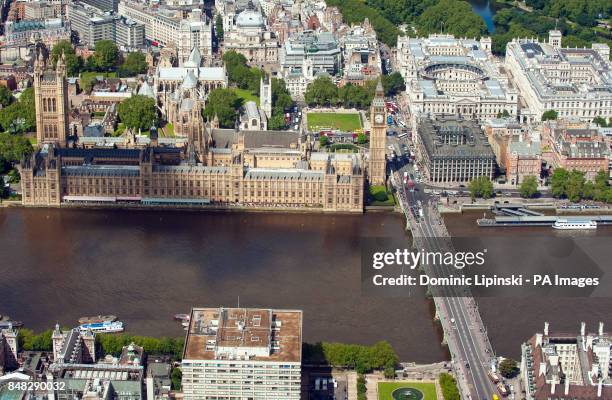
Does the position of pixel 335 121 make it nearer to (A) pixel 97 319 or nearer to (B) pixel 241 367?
(A) pixel 97 319

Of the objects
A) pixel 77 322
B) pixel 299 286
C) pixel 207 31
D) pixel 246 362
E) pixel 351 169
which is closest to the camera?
pixel 246 362

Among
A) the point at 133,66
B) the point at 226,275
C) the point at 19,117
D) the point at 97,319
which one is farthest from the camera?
the point at 133,66

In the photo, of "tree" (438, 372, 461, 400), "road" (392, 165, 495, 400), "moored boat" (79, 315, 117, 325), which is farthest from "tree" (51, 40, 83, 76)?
"tree" (438, 372, 461, 400)

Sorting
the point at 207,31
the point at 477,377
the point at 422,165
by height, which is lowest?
the point at 477,377

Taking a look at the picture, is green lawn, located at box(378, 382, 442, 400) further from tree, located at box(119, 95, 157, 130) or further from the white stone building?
the white stone building

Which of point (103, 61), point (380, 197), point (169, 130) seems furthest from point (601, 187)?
point (103, 61)

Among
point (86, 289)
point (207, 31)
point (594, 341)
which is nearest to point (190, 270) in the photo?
point (86, 289)

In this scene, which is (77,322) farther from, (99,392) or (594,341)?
(594,341)
